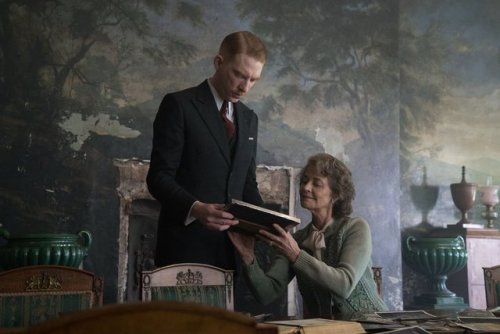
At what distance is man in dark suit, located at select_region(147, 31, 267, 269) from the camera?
270cm

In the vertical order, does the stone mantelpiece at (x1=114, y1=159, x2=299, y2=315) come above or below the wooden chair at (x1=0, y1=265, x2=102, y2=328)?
above

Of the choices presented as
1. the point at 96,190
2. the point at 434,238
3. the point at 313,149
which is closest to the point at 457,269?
the point at 434,238

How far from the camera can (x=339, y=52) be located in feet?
19.2

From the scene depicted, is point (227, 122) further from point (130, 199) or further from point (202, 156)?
point (130, 199)

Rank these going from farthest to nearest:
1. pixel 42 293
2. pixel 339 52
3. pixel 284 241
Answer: pixel 339 52
pixel 284 241
pixel 42 293

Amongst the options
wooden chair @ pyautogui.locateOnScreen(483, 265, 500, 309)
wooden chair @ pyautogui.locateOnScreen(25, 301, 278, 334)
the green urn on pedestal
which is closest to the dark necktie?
wooden chair @ pyautogui.locateOnScreen(483, 265, 500, 309)

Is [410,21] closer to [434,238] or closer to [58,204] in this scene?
[434,238]

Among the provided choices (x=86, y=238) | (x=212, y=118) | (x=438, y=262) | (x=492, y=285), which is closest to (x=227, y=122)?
(x=212, y=118)

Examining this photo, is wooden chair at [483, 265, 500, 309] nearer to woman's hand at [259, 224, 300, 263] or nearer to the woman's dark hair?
the woman's dark hair

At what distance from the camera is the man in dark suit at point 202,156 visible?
2.70m

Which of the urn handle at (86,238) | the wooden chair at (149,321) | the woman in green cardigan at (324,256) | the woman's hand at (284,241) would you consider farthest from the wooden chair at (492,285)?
the urn handle at (86,238)

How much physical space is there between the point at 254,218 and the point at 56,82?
310 cm

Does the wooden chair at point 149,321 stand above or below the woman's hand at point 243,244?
below

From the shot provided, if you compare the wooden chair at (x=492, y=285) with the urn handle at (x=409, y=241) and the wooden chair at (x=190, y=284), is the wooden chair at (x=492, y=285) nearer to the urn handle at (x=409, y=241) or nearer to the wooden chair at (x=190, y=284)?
the wooden chair at (x=190, y=284)
